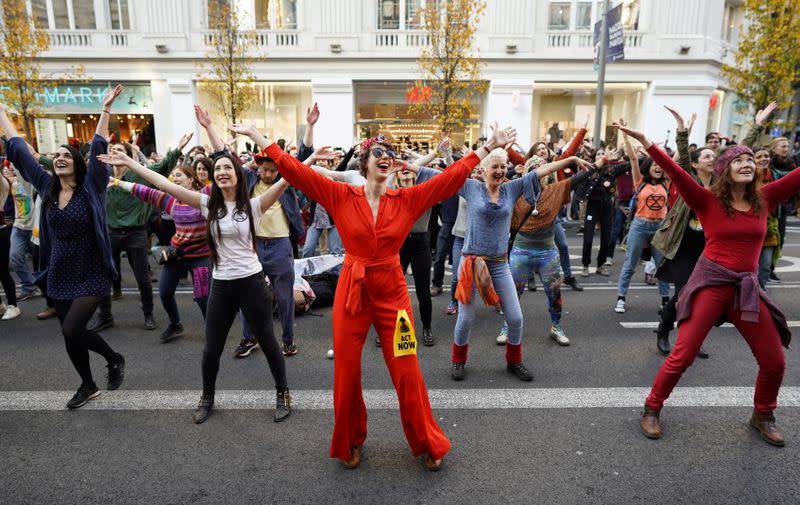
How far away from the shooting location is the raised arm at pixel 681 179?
3336 mm

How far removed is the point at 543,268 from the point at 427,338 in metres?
1.43

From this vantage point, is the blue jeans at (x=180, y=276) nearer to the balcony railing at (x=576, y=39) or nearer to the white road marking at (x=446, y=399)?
the white road marking at (x=446, y=399)

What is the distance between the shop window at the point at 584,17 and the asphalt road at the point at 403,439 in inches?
702

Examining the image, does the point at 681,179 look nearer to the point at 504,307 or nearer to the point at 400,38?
the point at 504,307

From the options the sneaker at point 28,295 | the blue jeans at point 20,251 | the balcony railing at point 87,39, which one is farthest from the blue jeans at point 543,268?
the balcony railing at point 87,39

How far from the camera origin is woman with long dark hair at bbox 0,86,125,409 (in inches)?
152

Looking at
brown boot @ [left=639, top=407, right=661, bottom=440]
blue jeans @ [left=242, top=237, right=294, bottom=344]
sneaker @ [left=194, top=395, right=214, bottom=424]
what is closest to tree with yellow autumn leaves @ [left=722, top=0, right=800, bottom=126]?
brown boot @ [left=639, top=407, right=661, bottom=440]

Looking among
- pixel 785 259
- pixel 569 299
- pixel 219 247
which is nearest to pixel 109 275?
pixel 219 247

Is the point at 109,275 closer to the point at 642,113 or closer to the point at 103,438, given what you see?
the point at 103,438

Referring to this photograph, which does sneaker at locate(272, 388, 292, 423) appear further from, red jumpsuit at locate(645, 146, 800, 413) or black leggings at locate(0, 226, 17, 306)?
black leggings at locate(0, 226, 17, 306)

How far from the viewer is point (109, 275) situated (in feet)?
13.2

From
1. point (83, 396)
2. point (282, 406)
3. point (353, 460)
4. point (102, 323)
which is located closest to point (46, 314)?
point (102, 323)

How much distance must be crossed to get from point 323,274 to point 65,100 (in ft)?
60.2

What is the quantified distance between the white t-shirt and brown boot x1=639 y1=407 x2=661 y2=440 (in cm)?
307
